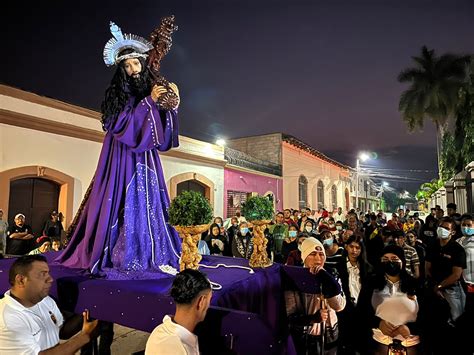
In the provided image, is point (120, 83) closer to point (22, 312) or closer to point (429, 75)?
point (22, 312)

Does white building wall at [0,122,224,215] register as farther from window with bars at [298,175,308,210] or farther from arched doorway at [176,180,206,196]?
window with bars at [298,175,308,210]

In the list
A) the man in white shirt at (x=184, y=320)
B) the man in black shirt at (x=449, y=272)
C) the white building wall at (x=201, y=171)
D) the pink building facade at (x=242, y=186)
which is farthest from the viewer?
the pink building facade at (x=242, y=186)

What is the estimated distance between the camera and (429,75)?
23625 millimetres

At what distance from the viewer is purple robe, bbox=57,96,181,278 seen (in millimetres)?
2652

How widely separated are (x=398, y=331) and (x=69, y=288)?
117 inches

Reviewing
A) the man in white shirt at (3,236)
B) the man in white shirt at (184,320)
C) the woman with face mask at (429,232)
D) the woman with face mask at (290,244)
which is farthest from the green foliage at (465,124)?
the man in white shirt at (3,236)

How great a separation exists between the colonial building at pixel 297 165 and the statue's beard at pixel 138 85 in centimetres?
1734

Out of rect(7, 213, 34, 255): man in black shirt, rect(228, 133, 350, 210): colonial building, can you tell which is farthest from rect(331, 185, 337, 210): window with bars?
rect(7, 213, 34, 255): man in black shirt

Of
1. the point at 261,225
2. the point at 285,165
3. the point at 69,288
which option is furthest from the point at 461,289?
the point at 285,165

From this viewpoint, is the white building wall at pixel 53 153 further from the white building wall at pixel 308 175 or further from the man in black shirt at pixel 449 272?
the white building wall at pixel 308 175

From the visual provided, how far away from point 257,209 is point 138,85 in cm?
175

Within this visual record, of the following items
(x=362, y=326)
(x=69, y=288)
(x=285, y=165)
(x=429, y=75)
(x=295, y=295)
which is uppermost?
(x=429, y=75)

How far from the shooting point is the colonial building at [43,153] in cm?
762

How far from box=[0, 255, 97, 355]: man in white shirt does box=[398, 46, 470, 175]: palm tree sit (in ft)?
81.5
